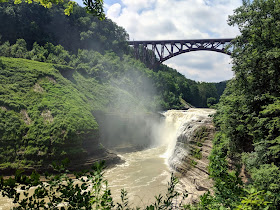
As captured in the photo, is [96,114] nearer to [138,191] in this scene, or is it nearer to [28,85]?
[28,85]

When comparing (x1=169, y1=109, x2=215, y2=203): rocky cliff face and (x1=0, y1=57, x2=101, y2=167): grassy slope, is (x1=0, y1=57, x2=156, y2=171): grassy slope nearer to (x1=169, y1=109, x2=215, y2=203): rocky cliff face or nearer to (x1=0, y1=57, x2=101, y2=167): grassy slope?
(x1=0, y1=57, x2=101, y2=167): grassy slope

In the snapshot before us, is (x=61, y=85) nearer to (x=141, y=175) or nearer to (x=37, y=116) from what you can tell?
(x=37, y=116)

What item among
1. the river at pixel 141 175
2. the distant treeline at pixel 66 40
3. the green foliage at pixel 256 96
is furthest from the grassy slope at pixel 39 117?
the green foliage at pixel 256 96

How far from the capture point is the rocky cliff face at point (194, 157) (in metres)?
13.1

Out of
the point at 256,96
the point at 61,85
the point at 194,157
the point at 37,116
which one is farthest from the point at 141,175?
the point at 61,85

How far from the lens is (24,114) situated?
18.0 metres

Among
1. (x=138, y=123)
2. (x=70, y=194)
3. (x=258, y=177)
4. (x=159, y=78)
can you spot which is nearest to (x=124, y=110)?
(x=138, y=123)

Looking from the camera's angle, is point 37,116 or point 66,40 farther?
point 66,40

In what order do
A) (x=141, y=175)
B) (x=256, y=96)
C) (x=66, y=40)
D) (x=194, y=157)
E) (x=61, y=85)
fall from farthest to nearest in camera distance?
(x=66, y=40) → (x=61, y=85) → (x=141, y=175) → (x=194, y=157) → (x=256, y=96)

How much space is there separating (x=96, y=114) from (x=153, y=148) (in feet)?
28.9

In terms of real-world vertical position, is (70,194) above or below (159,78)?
below

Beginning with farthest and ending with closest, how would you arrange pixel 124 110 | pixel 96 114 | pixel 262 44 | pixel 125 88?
pixel 125 88, pixel 124 110, pixel 96 114, pixel 262 44

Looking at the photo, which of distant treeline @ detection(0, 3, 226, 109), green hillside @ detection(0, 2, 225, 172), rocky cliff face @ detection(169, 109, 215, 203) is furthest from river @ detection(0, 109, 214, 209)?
distant treeline @ detection(0, 3, 226, 109)

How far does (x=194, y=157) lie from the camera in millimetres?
14984
